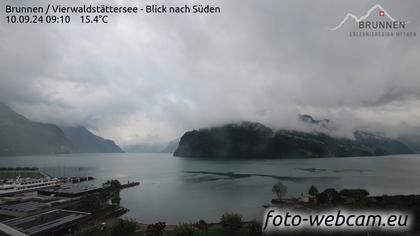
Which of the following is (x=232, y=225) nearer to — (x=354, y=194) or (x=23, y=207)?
(x=354, y=194)

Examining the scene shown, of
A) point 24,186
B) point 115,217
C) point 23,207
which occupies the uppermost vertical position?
point 23,207

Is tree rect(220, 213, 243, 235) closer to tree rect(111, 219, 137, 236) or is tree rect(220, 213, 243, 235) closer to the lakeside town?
the lakeside town

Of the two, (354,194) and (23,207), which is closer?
(23,207)

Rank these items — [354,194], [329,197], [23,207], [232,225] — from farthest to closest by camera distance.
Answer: [354,194]
[329,197]
[23,207]
[232,225]

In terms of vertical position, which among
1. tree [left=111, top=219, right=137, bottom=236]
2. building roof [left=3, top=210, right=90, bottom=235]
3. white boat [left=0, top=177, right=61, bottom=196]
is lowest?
white boat [left=0, top=177, right=61, bottom=196]

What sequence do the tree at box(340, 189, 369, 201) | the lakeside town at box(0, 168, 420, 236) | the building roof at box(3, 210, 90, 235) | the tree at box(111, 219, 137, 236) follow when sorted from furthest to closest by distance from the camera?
1. the tree at box(340, 189, 369, 201)
2. the building roof at box(3, 210, 90, 235)
3. the lakeside town at box(0, 168, 420, 236)
4. the tree at box(111, 219, 137, 236)

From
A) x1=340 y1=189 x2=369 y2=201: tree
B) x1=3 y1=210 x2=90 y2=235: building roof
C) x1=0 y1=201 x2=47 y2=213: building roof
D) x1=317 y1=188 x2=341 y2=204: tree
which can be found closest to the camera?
x1=3 y1=210 x2=90 y2=235: building roof

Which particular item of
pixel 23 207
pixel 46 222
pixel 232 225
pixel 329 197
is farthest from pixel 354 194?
pixel 23 207

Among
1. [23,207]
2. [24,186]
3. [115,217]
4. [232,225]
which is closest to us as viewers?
[232,225]

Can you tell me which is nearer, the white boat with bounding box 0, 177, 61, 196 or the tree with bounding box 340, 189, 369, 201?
the tree with bounding box 340, 189, 369, 201

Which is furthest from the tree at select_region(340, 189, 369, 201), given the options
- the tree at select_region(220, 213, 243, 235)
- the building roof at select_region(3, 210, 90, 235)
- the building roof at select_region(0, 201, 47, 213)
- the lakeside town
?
the building roof at select_region(0, 201, 47, 213)

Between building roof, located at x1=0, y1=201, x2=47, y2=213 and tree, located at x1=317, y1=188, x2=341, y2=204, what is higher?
building roof, located at x1=0, y1=201, x2=47, y2=213

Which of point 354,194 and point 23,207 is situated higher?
point 23,207
